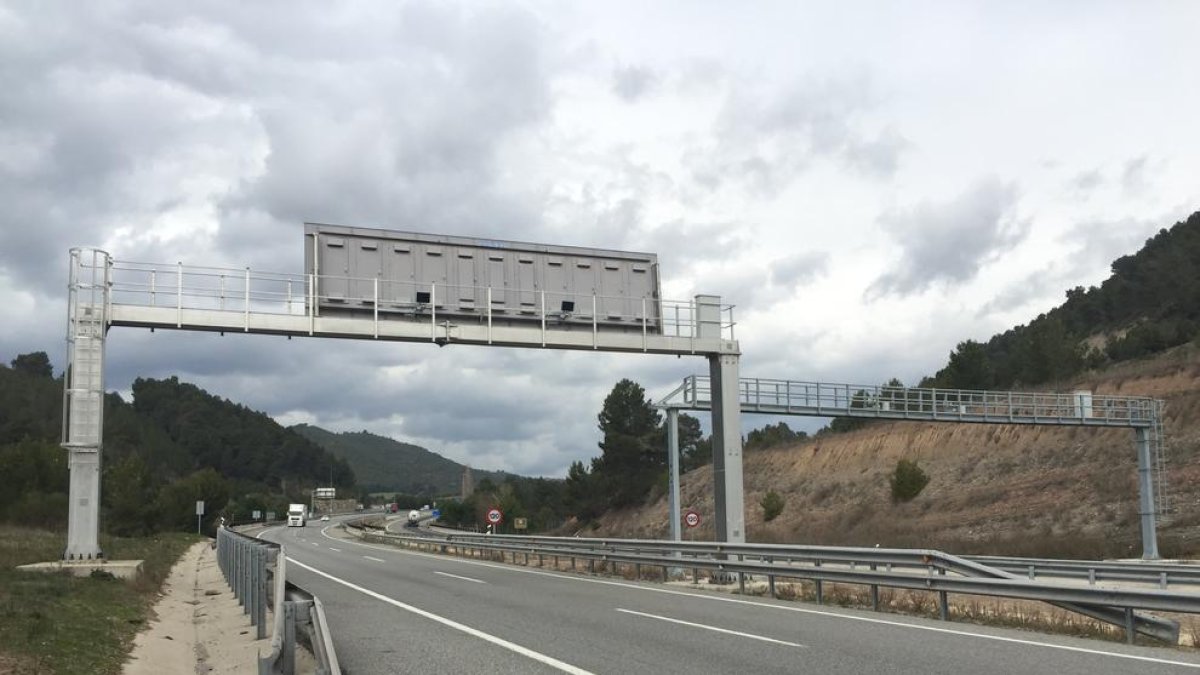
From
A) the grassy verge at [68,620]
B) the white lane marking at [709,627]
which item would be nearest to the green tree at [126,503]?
the grassy verge at [68,620]

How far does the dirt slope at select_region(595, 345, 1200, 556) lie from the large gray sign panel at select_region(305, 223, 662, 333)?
22717 mm

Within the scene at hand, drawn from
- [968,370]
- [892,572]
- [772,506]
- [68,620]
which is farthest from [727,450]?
[968,370]

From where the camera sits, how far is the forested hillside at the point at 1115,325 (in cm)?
7725

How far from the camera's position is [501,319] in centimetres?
2780

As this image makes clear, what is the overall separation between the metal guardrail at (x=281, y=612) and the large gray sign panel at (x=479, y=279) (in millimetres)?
8008

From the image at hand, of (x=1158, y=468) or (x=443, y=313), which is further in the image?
(x=1158, y=468)

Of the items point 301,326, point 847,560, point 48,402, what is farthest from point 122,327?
point 48,402

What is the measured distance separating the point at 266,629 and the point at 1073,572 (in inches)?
806

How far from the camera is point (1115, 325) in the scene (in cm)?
10225

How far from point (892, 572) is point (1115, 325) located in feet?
322

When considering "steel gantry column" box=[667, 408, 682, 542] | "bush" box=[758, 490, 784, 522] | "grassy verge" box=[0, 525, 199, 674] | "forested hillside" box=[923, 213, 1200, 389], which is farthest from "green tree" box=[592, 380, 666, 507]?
"grassy verge" box=[0, 525, 199, 674]

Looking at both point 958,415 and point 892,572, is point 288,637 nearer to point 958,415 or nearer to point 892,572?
point 892,572

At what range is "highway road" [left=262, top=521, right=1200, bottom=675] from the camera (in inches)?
409

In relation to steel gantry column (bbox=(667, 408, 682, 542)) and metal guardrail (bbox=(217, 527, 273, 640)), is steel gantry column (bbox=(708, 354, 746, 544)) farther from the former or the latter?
metal guardrail (bbox=(217, 527, 273, 640))
